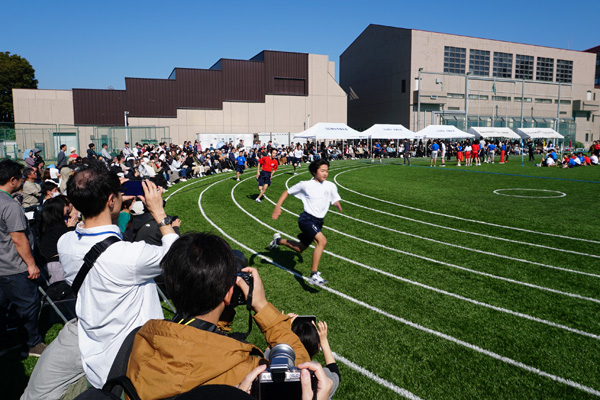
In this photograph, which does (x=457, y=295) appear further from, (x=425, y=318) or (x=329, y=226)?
(x=329, y=226)

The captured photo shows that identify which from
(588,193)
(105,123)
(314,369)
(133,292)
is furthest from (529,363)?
(105,123)

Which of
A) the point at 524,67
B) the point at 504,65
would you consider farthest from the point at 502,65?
the point at 524,67

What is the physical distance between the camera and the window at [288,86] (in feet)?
148

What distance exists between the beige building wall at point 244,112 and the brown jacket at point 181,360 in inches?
1665

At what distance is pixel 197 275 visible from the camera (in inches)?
67.7

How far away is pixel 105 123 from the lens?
39812mm

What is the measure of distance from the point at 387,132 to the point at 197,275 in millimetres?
36132

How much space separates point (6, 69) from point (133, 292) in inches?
2460

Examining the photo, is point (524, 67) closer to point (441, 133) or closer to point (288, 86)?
point (441, 133)

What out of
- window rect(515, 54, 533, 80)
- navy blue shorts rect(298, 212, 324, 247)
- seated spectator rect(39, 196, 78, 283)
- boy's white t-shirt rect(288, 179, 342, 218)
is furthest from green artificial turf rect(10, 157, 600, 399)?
window rect(515, 54, 533, 80)

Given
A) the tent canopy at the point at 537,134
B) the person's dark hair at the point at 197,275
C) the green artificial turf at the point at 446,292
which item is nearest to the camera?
the person's dark hair at the point at 197,275

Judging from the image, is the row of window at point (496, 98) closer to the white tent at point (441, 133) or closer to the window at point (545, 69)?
the window at point (545, 69)

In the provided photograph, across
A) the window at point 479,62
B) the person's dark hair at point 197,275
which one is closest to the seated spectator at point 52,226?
the person's dark hair at point 197,275

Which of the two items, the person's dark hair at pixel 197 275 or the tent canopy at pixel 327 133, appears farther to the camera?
the tent canopy at pixel 327 133
